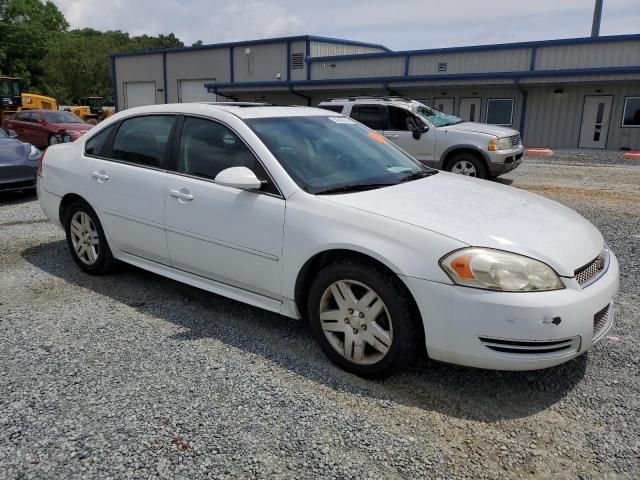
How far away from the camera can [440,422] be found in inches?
113

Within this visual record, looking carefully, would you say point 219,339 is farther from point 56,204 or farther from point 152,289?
point 56,204

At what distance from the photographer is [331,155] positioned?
3973 millimetres

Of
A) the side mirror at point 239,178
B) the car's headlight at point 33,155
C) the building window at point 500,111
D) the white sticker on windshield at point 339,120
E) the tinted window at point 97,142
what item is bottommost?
the car's headlight at point 33,155

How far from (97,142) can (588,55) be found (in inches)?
820

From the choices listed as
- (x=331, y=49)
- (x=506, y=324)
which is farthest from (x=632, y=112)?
(x=506, y=324)

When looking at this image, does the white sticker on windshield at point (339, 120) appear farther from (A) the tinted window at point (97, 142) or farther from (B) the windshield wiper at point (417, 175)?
(A) the tinted window at point (97, 142)

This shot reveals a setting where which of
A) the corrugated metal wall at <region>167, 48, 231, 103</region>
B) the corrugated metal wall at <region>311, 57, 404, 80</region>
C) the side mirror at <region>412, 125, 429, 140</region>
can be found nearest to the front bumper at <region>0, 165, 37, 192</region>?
the side mirror at <region>412, 125, 429, 140</region>

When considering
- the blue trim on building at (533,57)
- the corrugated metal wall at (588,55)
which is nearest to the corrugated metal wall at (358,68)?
the blue trim on building at (533,57)

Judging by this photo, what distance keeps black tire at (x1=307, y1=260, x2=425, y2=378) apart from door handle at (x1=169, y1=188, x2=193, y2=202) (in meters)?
1.27

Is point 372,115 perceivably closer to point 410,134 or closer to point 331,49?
point 410,134

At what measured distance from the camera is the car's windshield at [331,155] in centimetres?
369

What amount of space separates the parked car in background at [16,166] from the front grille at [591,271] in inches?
346

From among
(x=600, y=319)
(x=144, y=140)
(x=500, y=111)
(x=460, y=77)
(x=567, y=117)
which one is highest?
(x=460, y=77)

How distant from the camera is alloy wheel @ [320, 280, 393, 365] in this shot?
315 centimetres
